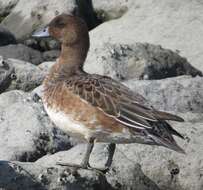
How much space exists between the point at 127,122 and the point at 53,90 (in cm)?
77

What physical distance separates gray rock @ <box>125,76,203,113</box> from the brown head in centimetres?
177

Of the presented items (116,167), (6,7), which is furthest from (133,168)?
(6,7)

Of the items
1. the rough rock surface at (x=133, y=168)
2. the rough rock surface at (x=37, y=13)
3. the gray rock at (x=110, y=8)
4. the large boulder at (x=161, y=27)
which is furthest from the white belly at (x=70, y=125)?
the gray rock at (x=110, y=8)

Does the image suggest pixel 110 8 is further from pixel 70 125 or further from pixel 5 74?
pixel 70 125

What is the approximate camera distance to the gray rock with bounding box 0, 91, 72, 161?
8.66m

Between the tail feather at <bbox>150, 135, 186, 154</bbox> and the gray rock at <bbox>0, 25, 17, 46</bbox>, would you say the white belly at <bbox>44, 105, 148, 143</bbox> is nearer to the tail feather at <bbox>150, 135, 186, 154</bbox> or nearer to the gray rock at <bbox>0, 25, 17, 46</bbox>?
the tail feather at <bbox>150, 135, 186, 154</bbox>

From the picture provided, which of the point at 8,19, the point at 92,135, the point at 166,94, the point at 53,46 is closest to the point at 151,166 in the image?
the point at 92,135

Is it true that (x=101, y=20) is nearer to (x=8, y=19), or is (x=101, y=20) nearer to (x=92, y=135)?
(x=8, y=19)

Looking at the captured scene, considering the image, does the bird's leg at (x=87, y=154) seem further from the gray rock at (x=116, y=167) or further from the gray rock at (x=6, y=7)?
the gray rock at (x=6, y=7)

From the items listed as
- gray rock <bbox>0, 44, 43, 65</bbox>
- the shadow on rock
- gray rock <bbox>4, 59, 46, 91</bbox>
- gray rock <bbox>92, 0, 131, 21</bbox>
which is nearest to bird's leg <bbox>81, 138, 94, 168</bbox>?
the shadow on rock

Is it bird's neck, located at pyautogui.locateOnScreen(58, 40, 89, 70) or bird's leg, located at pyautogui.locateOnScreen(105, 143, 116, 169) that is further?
bird's neck, located at pyautogui.locateOnScreen(58, 40, 89, 70)

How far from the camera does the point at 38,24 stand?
13.8 m

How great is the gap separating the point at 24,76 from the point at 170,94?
194 cm

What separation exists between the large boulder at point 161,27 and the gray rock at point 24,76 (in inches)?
68.6
